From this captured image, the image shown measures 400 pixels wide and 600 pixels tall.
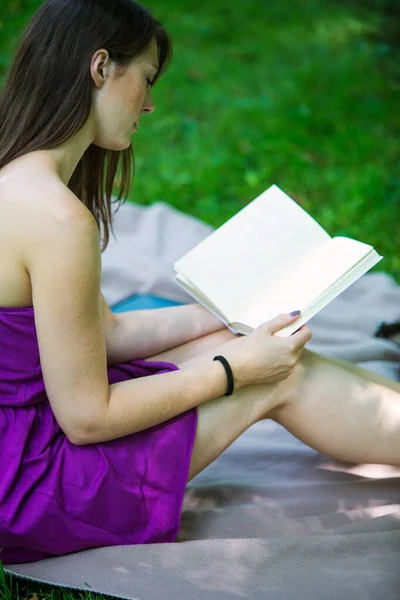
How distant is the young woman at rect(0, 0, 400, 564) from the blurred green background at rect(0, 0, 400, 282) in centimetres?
181

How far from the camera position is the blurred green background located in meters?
4.35

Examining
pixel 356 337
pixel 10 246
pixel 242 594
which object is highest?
pixel 10 246

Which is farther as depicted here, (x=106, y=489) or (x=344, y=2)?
(x=344, y=2)

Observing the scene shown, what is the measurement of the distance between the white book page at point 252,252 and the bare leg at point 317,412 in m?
0.22

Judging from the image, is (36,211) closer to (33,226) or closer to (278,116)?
(33,226)

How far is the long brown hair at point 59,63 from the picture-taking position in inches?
70.2

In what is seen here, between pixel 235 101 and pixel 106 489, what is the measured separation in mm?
3993

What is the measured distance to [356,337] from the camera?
120 inches

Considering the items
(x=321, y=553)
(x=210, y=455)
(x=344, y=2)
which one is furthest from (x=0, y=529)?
(x=344, y=2)

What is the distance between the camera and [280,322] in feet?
6.42

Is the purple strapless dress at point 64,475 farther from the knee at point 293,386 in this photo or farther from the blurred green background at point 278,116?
the blurred green background at point 278,116

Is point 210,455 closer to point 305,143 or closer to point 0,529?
point 0,529

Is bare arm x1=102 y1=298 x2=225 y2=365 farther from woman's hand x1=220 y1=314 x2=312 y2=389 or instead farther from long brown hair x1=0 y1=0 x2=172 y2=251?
long brown hair x1=0 y1=0 x2=172 y2=251

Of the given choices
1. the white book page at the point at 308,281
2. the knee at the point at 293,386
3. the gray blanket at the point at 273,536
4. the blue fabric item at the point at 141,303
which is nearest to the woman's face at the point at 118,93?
the white book page at the point at 308,281
